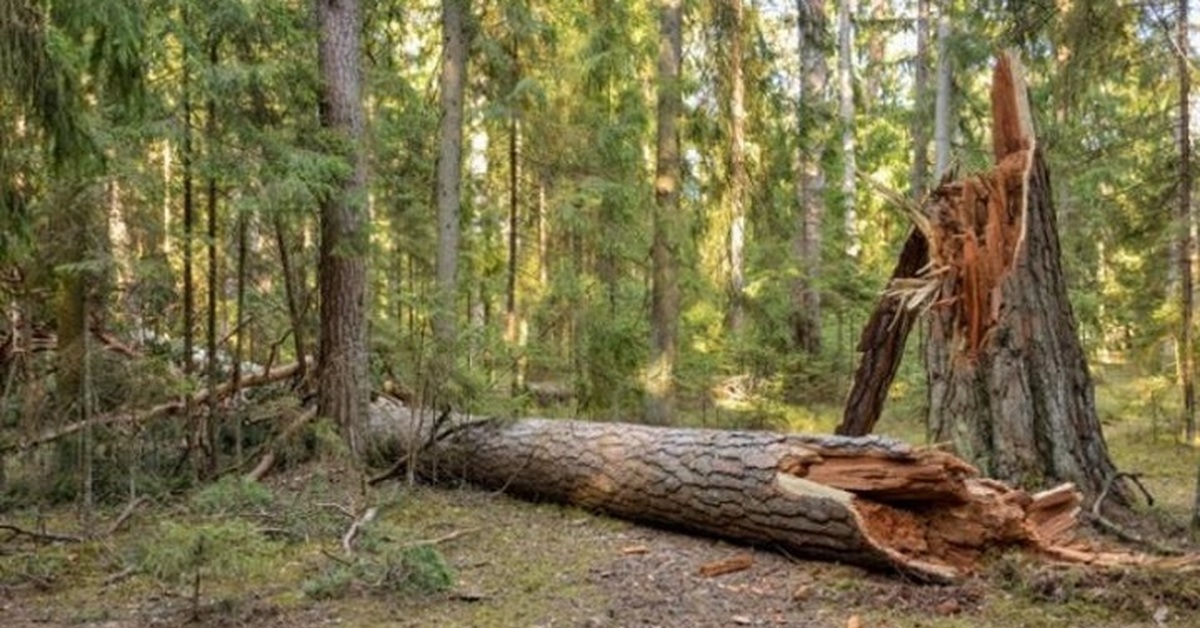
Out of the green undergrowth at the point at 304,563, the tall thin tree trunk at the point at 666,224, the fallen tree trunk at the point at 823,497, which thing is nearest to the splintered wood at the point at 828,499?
the fallen tree trunk at the point at 823,497

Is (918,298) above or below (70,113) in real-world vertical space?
below

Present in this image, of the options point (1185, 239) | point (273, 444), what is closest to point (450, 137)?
point (273, 444)

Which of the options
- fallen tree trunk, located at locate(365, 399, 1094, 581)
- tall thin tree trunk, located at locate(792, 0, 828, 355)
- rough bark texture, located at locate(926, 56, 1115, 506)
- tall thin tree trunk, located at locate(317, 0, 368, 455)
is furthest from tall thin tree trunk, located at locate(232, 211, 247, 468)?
tall thin tree trunk, located at locate(792, 0, 828, 355)

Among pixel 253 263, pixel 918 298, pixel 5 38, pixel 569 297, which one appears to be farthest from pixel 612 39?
pixel 5 38

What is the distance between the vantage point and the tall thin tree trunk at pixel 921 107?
18094 mm

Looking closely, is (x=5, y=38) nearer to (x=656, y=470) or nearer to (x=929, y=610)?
(x=656, y=470)

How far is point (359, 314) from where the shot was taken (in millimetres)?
9266

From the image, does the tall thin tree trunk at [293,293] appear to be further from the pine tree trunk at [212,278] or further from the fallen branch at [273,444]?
the fallen branch at [273,444]

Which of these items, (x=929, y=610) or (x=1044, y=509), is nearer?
(x=929, y=610)

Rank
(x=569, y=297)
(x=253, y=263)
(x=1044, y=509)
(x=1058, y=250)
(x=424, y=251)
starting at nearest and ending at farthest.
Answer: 1. (x=1044, y=509)
2. (x=1058, y=250)
3. (x=253, y=263)
4. (x=569, y=297)
5. (x=424, y=251)

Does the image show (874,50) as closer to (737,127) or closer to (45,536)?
(737,127)

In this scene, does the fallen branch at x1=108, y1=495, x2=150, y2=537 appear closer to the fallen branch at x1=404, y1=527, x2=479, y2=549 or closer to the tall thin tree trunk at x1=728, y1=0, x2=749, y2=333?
the fallen branch at x1=404, y1=527, x2=479, y2=549

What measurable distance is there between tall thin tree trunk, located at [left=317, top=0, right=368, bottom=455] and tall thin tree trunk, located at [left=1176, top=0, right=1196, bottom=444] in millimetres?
8954

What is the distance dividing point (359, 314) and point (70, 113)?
405 centimetres
